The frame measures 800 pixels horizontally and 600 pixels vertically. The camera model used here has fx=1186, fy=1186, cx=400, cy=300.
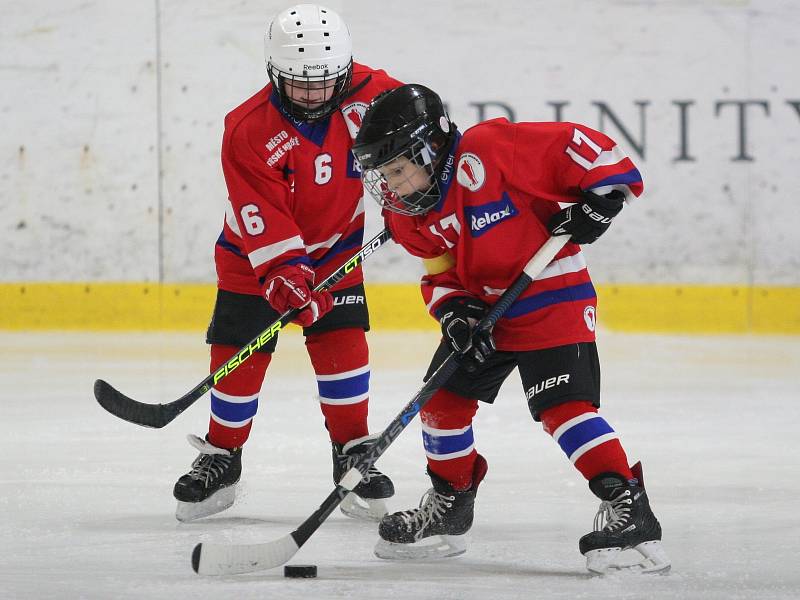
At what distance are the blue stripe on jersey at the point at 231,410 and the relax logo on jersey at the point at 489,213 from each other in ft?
2.70

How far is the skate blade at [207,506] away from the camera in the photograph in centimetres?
259

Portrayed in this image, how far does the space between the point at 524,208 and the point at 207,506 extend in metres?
1.01

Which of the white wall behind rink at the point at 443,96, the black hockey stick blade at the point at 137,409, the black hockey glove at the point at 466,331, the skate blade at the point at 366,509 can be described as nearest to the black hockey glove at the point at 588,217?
the black hockey glove at the point at 466,331

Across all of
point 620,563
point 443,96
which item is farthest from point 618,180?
point 443,96

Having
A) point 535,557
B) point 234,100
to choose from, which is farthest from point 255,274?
point 234,100

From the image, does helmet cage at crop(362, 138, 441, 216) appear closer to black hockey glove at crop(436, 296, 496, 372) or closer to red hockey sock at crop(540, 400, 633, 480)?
black hockey glove at crop(436, 296, 496, 372)

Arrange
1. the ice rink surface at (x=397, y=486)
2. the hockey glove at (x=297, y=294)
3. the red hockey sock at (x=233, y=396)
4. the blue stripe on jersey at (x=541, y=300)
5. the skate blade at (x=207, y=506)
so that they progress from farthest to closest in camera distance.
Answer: the red hockey sock at (x=233, y=396) < the skate blade at (x=207, y=506) < the hockey glove at (x=297, y=294) < the blue stripe on jersey at (x=541, y=300) < the ice rink surface at (x=397, y=486)

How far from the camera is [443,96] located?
543cm

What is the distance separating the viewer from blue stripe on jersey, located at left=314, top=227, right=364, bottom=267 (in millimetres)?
2746

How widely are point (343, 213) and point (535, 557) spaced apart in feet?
3.04

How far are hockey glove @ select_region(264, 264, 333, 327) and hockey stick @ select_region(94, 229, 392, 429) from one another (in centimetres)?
3

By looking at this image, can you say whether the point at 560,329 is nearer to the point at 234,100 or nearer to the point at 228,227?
the point at 228,227

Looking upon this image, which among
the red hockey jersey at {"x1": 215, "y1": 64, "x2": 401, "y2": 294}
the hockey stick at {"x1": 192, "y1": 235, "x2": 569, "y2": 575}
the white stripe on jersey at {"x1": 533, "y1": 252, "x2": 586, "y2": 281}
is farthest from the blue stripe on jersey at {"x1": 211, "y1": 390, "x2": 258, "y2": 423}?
the white stripe on jersey at {"x1": 533, "y1": 252, "x2": 586, "y2": 281}

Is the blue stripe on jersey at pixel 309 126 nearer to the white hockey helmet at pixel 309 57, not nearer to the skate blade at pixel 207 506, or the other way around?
the white hockey helmet at pixel 309 57
